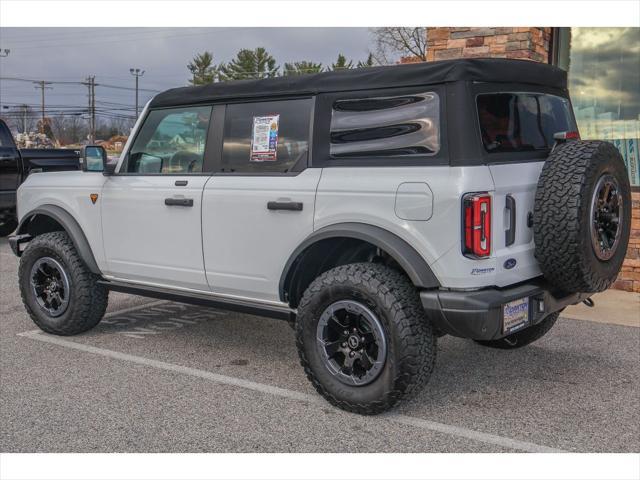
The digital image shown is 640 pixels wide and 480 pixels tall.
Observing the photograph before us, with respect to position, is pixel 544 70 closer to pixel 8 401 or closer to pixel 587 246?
pixel 587 246

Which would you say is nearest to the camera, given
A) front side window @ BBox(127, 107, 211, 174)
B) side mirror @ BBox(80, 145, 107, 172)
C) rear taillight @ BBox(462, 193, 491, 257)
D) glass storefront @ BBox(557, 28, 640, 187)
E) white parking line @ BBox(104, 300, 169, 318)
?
rear taillight @ BBox(462, 193, 491, 257)

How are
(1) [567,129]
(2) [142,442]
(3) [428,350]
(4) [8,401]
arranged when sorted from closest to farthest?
(2) [142,442], (3) [428,350], (4) [8,401], (1) [567,129]

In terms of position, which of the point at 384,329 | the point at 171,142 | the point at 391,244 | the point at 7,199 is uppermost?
the point at 171,142

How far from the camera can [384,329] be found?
3.80 m

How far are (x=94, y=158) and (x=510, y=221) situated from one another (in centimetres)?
326

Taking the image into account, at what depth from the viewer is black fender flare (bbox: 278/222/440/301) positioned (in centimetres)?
371

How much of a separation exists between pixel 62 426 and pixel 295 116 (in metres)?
2.30

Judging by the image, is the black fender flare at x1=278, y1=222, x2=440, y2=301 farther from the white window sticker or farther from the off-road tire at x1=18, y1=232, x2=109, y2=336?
the off-road tire at x1=18, y1=232, x2=109, y2=336

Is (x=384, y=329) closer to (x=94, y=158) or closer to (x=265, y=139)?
(x=265, y=139)

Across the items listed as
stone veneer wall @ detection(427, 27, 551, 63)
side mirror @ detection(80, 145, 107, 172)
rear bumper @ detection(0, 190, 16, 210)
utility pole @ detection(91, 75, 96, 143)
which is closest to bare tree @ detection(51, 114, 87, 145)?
utility pole @ detection(91, 75, 96, 143)

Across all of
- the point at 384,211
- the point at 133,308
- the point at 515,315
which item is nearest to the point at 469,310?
the point at 515,315

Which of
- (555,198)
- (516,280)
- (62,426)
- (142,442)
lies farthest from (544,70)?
(62,426)

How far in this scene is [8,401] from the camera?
418 centimetres

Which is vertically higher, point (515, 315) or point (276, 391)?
point (515, 315)
